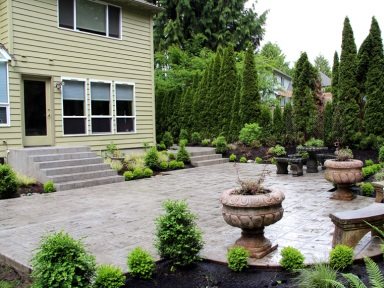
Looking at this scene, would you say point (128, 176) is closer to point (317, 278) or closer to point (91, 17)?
point (91, 17)

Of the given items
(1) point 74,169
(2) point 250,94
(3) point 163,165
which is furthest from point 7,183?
(2) point 250,94

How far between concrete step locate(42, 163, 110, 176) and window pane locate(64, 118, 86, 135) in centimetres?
198

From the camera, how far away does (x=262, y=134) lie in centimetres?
1483

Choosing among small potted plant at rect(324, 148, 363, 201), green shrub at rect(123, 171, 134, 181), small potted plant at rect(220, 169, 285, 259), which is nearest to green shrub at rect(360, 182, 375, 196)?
small potted plant at rect(324, 148, 363, 201)

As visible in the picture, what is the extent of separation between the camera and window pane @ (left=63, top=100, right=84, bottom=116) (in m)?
11.3

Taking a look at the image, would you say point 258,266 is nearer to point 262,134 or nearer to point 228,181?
point 228,181

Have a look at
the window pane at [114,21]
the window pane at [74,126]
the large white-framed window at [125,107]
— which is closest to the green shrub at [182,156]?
Answer: the large white-framed window at [125,107]

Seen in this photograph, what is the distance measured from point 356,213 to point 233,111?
1192 cm

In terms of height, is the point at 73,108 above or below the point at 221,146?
above

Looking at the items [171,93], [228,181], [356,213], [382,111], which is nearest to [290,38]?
[171,93]

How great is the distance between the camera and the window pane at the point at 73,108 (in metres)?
11.3

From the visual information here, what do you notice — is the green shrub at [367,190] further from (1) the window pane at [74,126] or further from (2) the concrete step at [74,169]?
(1) the window pane at [74,126]

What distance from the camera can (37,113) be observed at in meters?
10.9

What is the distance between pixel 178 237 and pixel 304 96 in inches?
462
